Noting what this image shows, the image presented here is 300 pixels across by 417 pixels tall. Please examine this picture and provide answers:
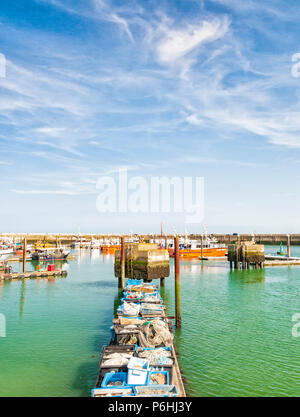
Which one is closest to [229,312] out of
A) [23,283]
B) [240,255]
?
[23,283]

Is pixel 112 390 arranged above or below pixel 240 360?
above

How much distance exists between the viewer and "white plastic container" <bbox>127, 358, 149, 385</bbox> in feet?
44.5

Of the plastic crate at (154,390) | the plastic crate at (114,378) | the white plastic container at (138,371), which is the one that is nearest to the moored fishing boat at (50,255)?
the white plastic container at (138,371)

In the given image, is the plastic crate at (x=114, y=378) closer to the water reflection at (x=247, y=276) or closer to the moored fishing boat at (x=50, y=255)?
the water reflection at (x=247, y=276)

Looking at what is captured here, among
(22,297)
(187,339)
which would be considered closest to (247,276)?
(22,297)

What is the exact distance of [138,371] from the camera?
14156 millimetres

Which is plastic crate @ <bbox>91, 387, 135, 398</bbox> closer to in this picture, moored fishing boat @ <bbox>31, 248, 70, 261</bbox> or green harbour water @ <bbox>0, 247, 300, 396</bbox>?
green harbour water @ <bbox>0, 247, 300, 396</bbox>

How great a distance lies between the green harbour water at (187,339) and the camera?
53.8 feet

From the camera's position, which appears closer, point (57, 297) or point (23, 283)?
point (57, 297)

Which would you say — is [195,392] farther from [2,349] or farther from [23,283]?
[23,283]

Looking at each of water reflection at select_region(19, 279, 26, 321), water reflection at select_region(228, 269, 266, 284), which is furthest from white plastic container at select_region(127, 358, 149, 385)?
water reflection at select_region(228, 269, 266, 284)

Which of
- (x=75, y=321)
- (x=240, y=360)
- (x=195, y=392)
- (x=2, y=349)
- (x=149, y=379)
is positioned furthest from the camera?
(x=75, y=321)

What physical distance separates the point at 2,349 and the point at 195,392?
12451 mm

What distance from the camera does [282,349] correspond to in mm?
21031
